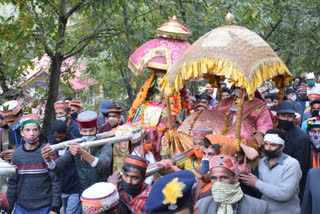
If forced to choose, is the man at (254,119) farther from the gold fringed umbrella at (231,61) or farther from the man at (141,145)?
the man at (141,145)

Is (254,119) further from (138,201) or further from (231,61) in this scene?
(138,201)

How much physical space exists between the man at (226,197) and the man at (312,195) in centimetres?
44

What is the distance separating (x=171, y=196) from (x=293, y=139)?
328cm

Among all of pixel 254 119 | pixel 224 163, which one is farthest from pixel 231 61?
pixel 224 163

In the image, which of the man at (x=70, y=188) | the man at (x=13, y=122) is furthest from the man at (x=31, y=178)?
the man at (x=13, y=122)

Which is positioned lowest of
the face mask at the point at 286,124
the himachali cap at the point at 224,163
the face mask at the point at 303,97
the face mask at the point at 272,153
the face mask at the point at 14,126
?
the face mask at the point at 303,97

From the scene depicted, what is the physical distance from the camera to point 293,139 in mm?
5664

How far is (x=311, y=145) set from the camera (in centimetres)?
588

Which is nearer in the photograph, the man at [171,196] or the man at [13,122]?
the man at [171,196]

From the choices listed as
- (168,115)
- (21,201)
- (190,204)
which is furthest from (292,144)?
(21,201)

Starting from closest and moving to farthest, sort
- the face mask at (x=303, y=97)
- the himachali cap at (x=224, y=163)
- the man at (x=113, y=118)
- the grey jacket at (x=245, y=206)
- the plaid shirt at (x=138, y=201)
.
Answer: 1. the grey jacket at (x=245, y=206)
2. the himachali cap at (x=224, y=163)
3. the plaid shirt at (x=138, y=201)
4. the man at (x=113, y=118)
5. the face mask at (x=303, y=97)

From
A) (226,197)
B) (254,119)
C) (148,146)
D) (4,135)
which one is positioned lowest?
(148,146)

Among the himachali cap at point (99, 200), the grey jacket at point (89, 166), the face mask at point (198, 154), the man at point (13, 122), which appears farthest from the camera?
the man at point (13, 122)

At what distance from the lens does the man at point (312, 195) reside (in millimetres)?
3488
